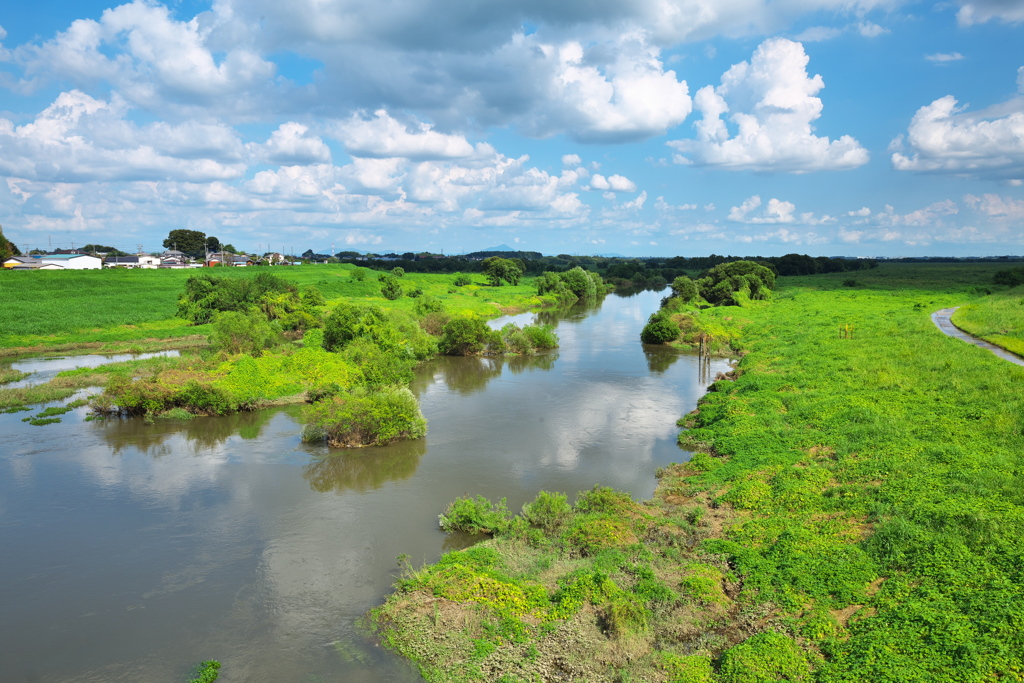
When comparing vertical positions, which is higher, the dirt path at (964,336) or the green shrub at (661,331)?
the dirt path at (964,336)

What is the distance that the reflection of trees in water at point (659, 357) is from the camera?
45000 millimetres

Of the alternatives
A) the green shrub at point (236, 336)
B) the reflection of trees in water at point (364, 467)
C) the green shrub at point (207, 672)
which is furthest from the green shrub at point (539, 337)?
the green shrub at point (207, 672)

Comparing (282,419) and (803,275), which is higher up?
(803,275)

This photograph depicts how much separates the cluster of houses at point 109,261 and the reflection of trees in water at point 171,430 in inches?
3188

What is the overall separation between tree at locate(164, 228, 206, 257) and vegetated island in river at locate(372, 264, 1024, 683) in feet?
581

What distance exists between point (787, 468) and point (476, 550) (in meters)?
11.1

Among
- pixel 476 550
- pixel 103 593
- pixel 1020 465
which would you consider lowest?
pixel 103 593

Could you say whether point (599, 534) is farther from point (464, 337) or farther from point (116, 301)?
point (116, 301)

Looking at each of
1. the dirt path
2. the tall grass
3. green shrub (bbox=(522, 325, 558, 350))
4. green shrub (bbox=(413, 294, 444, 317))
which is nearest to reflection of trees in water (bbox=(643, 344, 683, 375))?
green shrub (bbox=(522, 325, 558, 350))

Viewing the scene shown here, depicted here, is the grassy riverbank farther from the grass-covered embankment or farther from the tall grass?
the grass-covered embankment

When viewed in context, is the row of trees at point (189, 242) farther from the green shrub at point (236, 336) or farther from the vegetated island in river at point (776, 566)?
the vegetated island in river at point (776, 566)

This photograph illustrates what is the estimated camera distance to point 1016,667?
9.55 m

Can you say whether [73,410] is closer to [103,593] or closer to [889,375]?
[103,593]

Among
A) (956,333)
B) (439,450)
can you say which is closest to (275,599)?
(439,450)
